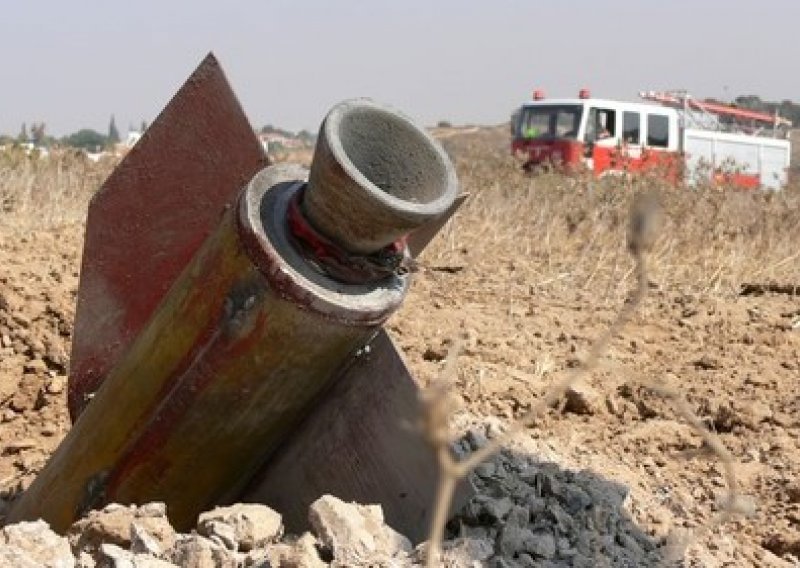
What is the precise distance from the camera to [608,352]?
5.12 metres

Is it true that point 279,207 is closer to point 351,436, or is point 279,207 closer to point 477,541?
point 351,436

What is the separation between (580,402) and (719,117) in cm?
2076

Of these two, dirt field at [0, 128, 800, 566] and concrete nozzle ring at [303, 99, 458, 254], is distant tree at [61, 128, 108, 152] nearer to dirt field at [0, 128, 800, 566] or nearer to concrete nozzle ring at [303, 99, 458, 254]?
dirt field at [0, 128, 800, 566]

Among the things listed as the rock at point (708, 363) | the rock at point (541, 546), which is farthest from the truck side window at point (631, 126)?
the rock at point (541, 546)

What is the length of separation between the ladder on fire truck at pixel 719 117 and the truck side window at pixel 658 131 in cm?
135

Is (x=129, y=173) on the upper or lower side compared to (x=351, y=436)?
upper

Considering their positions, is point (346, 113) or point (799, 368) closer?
point (346, 113)

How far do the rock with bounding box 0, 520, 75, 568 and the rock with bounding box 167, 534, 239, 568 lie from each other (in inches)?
8.4

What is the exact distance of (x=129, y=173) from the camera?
3.14m

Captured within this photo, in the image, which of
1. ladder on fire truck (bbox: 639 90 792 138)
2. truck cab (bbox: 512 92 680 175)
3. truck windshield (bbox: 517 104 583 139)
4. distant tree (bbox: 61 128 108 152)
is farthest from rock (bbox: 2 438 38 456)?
ladder on fire truck (bbox: 639 90 792 138)

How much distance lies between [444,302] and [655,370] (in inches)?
46.7

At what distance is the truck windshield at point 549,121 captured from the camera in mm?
18688

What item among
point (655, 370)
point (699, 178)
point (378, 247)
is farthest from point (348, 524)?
point (699, 178)

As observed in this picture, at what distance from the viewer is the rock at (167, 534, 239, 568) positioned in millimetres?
2367
